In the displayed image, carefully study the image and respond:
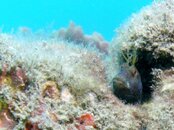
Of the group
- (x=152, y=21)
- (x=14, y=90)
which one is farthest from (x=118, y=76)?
(x=14, y=90)

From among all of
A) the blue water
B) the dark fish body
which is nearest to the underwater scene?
the dark fish body

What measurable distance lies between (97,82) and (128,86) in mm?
504

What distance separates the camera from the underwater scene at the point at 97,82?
397 centimetres

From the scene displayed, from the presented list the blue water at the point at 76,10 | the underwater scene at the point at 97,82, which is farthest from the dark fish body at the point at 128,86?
the blue water at the point at 76,10

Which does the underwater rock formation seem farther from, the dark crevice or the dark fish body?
the dark fish body

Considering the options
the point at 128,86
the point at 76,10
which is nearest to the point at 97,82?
the point at 128,86

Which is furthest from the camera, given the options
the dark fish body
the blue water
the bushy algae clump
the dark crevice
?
the blue water

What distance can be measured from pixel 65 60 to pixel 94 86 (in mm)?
721

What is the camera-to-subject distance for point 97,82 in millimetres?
5180

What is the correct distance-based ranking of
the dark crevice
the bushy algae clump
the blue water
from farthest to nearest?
the blue water → the dark crevice → the bushy algae clump

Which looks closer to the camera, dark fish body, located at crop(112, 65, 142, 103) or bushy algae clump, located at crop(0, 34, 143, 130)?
bushy algae clump, located at crop(0, 34, 143, 130)

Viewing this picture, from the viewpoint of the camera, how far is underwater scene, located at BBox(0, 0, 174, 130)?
3971 millimetres

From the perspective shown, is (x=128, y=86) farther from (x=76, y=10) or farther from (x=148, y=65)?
(x=76, y=10)

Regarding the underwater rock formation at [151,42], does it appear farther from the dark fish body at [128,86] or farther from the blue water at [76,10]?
the blue water at [76,10]
